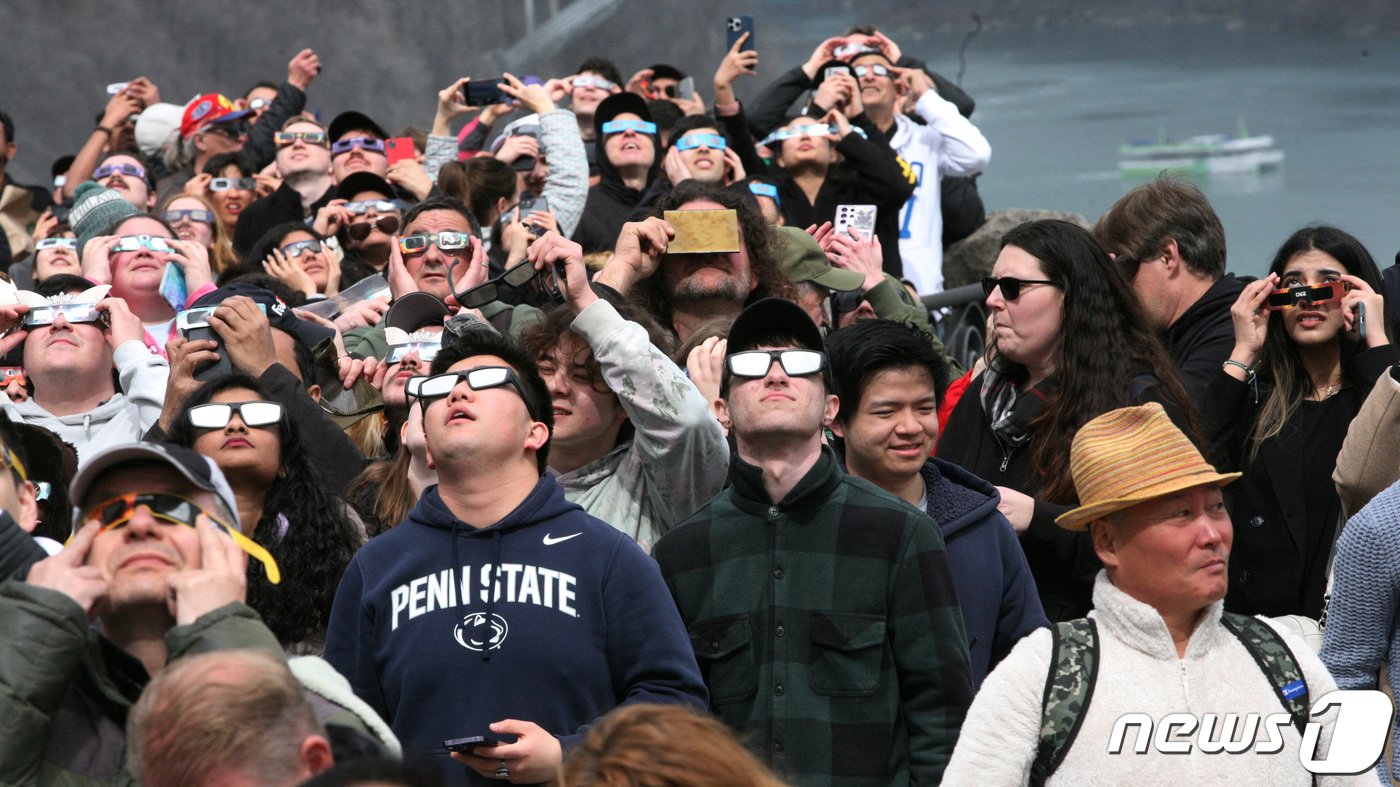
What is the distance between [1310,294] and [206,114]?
6908 millimetres

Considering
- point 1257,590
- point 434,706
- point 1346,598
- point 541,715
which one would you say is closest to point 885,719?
point 541,715

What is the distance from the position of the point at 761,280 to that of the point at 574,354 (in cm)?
120

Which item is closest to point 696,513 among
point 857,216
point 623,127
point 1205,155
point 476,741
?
point 476,741

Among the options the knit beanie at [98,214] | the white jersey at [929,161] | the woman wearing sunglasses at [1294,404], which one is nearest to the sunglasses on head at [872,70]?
the white jersey at [929,161]

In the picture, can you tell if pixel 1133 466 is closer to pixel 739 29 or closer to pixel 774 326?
pixel 774 326

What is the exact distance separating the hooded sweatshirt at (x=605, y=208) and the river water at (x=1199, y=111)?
13.0 feet

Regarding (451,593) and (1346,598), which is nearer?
(451,593)

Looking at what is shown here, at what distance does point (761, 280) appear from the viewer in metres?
5.23

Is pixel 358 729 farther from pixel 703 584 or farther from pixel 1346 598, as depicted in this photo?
pixel 1346 598

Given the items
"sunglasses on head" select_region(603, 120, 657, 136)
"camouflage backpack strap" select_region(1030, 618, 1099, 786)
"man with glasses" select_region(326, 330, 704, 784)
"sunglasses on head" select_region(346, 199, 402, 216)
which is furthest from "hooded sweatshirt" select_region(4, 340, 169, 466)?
"sunglasses on head" select_region(603, 120, 657, 136)

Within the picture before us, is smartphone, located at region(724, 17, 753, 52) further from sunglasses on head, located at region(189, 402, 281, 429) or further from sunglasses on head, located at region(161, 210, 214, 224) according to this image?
sunglasses on head, located at region(189, 402, 281, 429)

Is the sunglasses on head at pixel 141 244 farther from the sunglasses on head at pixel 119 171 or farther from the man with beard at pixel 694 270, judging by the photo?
the sunglasses on head at pixel 119 171

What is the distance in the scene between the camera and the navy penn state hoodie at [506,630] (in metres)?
3.29

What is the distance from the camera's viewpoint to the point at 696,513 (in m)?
3.71
